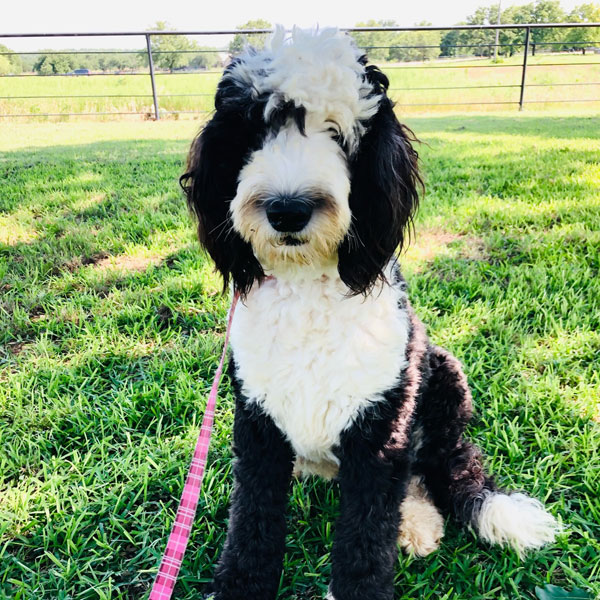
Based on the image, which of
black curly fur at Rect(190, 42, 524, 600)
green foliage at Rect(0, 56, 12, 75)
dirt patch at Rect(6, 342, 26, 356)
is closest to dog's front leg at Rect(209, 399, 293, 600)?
black curly fur at Rect(190, 42, 524, 600)

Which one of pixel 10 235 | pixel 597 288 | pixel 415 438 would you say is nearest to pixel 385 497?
pixel 415 438

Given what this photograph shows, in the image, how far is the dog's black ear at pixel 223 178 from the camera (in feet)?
5.28

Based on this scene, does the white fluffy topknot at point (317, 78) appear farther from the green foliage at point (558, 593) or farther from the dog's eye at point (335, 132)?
the green foliage at point (558, 593)

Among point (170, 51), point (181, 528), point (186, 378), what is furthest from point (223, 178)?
point (170, 51)

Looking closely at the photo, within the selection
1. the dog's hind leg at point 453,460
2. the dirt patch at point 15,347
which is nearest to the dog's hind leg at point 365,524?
the dog's hind leg at point 453,460

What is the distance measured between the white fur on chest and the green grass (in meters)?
0.59

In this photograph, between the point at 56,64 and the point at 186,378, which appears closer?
the point at 186,378

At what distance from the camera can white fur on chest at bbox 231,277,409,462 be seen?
161cm

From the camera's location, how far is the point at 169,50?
1287 centimetres

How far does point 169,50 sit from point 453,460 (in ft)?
43.7

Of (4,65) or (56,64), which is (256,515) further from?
(4,65)

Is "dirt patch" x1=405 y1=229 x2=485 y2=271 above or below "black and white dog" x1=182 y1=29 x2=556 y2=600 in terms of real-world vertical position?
below

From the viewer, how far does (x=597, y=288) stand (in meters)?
3.31

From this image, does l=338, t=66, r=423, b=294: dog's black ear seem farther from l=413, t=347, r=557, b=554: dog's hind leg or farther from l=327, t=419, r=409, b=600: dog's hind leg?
l=413, t=347, r=557, b=554: dog's hind leg
